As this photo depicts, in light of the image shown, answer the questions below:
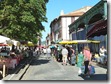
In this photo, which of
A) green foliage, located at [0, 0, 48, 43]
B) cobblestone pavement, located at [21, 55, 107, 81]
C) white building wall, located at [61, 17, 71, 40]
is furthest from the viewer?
white building wall, located at [61, 17, 71, 40]

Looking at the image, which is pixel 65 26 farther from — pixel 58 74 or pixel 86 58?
pixel 86 58

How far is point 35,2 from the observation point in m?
25.4

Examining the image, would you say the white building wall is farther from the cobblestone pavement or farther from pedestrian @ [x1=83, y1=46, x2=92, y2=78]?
pedestrian @ [x1=83, y1=46, x2=92, y2=78]

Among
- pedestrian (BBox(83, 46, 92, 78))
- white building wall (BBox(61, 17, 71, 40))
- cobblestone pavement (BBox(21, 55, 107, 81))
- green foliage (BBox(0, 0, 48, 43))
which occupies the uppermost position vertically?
white building wall (BBox(61, 17, 71, 40))

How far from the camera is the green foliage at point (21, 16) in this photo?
24.7 metres

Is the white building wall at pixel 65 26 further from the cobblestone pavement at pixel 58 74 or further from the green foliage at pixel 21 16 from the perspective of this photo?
the cobblestone pavement at pixel 58 74

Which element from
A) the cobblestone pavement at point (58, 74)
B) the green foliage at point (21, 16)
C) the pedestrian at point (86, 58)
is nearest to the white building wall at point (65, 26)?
the green foliage at point (21, 16)

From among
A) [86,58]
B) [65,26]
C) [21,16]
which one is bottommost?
[86,58]

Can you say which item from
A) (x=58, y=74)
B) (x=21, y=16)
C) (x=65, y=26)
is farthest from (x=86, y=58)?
(x=65, y=26)

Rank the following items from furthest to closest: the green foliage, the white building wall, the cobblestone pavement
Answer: the white building wall, the green foliage, the cobblestone pavement

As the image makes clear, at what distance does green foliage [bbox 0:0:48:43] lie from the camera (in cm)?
2469

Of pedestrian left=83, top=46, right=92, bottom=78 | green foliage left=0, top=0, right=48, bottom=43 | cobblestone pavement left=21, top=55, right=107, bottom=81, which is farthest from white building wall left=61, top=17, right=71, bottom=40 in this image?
pedestrian left=83, top=46, right=92, bottom=78

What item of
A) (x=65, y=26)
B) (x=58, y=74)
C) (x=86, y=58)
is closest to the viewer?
(x=86, y=58)

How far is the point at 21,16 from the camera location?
2484cm
